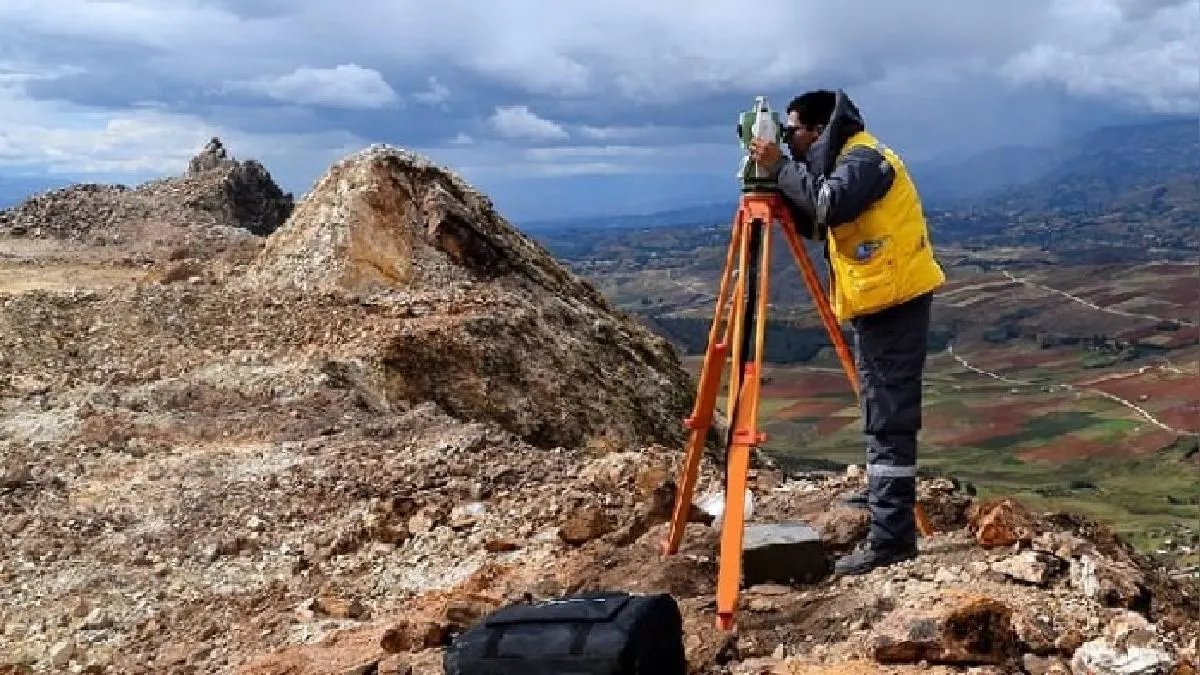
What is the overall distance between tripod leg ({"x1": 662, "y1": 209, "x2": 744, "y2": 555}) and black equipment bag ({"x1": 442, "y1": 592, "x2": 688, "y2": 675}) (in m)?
1.73

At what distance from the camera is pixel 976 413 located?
125875 millimetres

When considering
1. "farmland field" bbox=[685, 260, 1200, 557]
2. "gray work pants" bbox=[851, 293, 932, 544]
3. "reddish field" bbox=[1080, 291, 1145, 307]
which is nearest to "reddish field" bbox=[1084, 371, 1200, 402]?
"farmland field" bbox=[685, 260, 1200, 557]

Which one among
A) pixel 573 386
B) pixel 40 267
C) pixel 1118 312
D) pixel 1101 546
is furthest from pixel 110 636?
pixel 1118 312

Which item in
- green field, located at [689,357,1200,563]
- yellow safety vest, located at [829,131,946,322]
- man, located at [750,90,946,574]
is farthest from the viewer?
green field, located at [689,357,1200,563]

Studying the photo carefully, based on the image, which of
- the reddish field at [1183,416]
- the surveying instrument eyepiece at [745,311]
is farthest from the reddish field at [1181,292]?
the surveying instrument eyepiece at [745,311]

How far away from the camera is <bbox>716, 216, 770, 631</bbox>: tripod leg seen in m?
6.24

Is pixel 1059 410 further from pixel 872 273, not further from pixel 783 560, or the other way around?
pixel 872 273

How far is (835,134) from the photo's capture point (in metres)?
6.81

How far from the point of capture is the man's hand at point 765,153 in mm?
6605

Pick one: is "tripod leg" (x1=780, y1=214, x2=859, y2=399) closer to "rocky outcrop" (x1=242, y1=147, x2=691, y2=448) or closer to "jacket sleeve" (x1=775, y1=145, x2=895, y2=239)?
"jacket sleeve" (x1=775, y1=145, x2=895, y2=239)

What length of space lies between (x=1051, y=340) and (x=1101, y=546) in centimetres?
15628

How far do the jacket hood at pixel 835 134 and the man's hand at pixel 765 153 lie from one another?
26 cm

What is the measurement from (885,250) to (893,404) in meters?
0.92

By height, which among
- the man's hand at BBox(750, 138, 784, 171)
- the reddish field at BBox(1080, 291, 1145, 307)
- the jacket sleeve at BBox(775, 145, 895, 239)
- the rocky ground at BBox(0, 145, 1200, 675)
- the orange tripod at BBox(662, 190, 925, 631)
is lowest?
the reddish field at BBox(1080, 291, 1145, 307)
